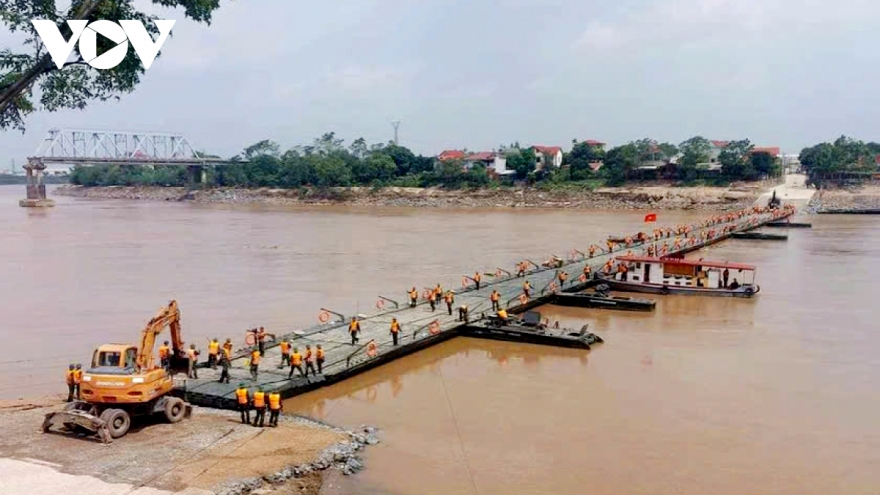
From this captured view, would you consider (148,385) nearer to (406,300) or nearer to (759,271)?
(406,300)

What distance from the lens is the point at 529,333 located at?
69.9 feet

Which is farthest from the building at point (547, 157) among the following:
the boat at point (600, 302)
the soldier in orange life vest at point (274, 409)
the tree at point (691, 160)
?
the soldier in orange life vest at point (274, 409)

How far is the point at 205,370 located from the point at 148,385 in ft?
13.1

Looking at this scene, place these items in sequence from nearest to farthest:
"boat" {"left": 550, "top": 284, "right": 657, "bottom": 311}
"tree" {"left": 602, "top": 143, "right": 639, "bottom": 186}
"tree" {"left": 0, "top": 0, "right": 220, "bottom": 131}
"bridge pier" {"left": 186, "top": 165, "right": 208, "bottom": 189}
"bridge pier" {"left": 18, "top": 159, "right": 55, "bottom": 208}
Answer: "tree" {"left": 0, "top": 0, "right": 220, "bottom": 131} → "boat" {"left": 550, "top": 284, "right": 657, "bottom": 311} → "tree" {"left": 602, "top": 143, "right": 639, "bottom": 186} → "bridge pier" {"left": 18, "top": 159, "right": 55, "bottom": 208} → "bridge pier" {"left": 186, "top": 165, "right": 208, "bottom": 189}

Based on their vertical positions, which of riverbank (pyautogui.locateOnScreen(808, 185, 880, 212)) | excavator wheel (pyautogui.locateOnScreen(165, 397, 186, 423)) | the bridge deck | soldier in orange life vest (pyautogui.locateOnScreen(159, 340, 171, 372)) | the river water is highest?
riverbank (pyautogui.locateOnScreen(808, 185, 880, 212))

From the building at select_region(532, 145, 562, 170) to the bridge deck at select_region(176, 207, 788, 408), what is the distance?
76730 millimetres

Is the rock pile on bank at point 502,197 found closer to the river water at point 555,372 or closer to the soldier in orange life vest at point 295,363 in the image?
the river water at point 555,372

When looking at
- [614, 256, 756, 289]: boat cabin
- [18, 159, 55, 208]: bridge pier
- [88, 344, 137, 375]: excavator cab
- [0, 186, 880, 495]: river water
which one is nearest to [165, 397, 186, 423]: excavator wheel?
[88, 344, 137, 375]: excavator cab

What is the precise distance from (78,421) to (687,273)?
78.4ft

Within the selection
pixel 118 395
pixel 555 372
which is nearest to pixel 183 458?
pixel 118 395

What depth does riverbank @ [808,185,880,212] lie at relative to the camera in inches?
3189

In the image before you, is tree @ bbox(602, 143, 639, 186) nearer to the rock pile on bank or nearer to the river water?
the rock pile on bank

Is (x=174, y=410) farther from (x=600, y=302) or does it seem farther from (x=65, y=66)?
(x=600, y=302)

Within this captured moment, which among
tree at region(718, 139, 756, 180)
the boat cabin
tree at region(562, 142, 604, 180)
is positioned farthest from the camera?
tree at region(562, 142, 604, 180)
